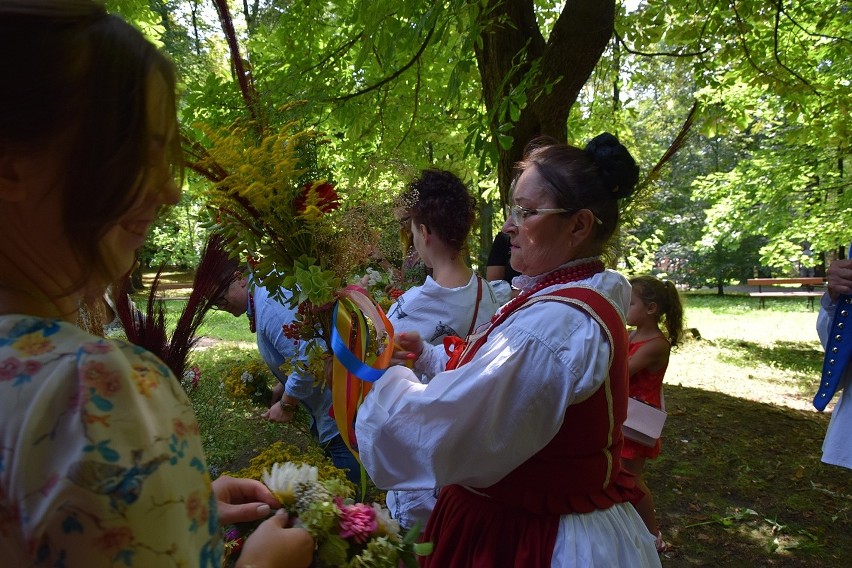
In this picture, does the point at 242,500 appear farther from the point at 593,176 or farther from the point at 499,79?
the point at 499,79

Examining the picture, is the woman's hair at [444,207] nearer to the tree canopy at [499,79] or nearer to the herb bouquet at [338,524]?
the tree canopy at [499,79]

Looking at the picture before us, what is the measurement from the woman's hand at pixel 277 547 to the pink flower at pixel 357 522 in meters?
0.09

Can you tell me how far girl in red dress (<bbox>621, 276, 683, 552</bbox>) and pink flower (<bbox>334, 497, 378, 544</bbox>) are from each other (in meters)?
Answer: 2.52

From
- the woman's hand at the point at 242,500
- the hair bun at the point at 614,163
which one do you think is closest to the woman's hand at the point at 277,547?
the woman's hand at the point at 242,500

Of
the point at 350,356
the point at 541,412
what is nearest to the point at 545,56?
the point at 350,356

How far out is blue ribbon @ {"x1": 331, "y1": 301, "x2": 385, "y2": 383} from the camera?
1.78m

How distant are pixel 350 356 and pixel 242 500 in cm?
70

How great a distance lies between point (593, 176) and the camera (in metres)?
1.82

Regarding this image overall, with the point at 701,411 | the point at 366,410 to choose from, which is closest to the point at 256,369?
the point at 366,410

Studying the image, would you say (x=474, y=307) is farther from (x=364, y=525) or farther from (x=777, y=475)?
(x=777, y=475)

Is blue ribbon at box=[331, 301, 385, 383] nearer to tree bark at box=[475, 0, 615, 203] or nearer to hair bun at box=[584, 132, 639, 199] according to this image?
hair bun at box=[584, 132, 639, 199]

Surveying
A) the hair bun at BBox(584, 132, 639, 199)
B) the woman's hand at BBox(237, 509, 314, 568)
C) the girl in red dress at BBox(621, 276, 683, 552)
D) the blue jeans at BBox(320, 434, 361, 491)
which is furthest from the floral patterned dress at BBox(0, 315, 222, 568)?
the girl in red dress at BBox(621, 276, 683, 552)

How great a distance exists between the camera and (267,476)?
1.24m

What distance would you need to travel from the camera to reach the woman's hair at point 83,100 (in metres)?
0.65
